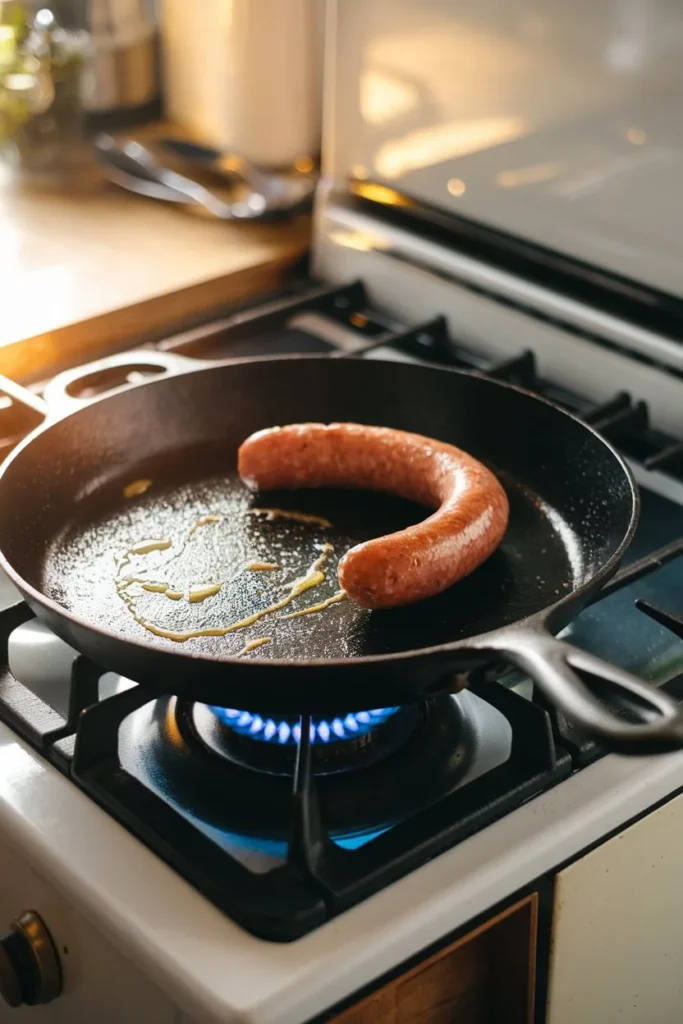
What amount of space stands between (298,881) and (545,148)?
0.90 metres

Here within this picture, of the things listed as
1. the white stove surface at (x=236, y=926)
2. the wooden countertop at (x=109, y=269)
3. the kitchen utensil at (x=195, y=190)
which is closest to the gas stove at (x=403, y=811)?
the white stove surface at (x=236, y=926)

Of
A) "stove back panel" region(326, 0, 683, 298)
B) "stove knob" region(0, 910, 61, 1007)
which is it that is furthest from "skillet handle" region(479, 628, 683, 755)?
"stove back panel" region(326, 0, 683, 298)

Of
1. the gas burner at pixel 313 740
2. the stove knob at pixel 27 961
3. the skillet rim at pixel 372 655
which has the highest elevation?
the skillet rim at pixel 372 655

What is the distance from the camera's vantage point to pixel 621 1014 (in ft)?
3.23

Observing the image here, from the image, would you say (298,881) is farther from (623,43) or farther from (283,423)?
(623,43)

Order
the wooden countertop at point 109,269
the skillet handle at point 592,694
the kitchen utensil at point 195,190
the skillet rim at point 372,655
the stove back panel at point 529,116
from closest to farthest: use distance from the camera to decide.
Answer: the skillet handle at point 592,694 → the skillet rim at point 372,655 → the stove back panel at point 529,116 → the wooden countertop at point 109,269 → the kitchen utensil at point 195,190

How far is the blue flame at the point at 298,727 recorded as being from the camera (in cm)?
90

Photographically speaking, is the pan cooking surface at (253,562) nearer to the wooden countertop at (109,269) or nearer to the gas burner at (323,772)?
the gas burner at (323,772)

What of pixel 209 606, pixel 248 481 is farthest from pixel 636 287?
pixel 209 606

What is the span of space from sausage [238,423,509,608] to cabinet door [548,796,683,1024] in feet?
0.78

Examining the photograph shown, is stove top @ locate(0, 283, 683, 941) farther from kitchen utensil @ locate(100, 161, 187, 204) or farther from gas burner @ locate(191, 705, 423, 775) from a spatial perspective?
kitchen utensil @ locate(100, 161, 187, 204)

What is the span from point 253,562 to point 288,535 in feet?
0.18

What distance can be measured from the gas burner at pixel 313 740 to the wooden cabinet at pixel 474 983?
15 cm

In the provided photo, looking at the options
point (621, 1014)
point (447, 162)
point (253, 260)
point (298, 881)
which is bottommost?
point (621, 1014)
